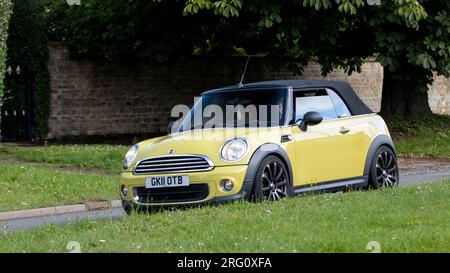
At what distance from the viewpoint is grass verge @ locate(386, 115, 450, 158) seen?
21.8 meters

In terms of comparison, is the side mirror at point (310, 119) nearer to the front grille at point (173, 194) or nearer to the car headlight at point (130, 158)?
the front grille at point (173, 194)

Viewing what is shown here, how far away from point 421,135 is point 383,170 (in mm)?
11839

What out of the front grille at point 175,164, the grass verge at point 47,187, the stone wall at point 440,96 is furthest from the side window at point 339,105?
the stone wall at point 440,96

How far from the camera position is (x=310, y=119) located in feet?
37.5

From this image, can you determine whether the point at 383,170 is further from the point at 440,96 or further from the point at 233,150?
the point at 440,96

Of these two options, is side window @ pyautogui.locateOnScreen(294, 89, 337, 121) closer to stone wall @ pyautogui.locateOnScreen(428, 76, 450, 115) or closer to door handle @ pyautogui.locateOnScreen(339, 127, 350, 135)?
door handle @ pyautogui.locateOnScreen(339, 127, 350, 135)

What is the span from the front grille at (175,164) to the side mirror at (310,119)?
1.55 m

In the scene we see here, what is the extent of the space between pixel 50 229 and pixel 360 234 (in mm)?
3186

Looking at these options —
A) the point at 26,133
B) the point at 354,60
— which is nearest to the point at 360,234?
the point at 354,60

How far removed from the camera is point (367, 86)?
3356cm

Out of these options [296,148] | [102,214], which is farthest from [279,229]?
[102,214]

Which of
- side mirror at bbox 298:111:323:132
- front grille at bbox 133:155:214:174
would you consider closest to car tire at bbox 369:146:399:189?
side mirror at bbox 298:111:323:132
